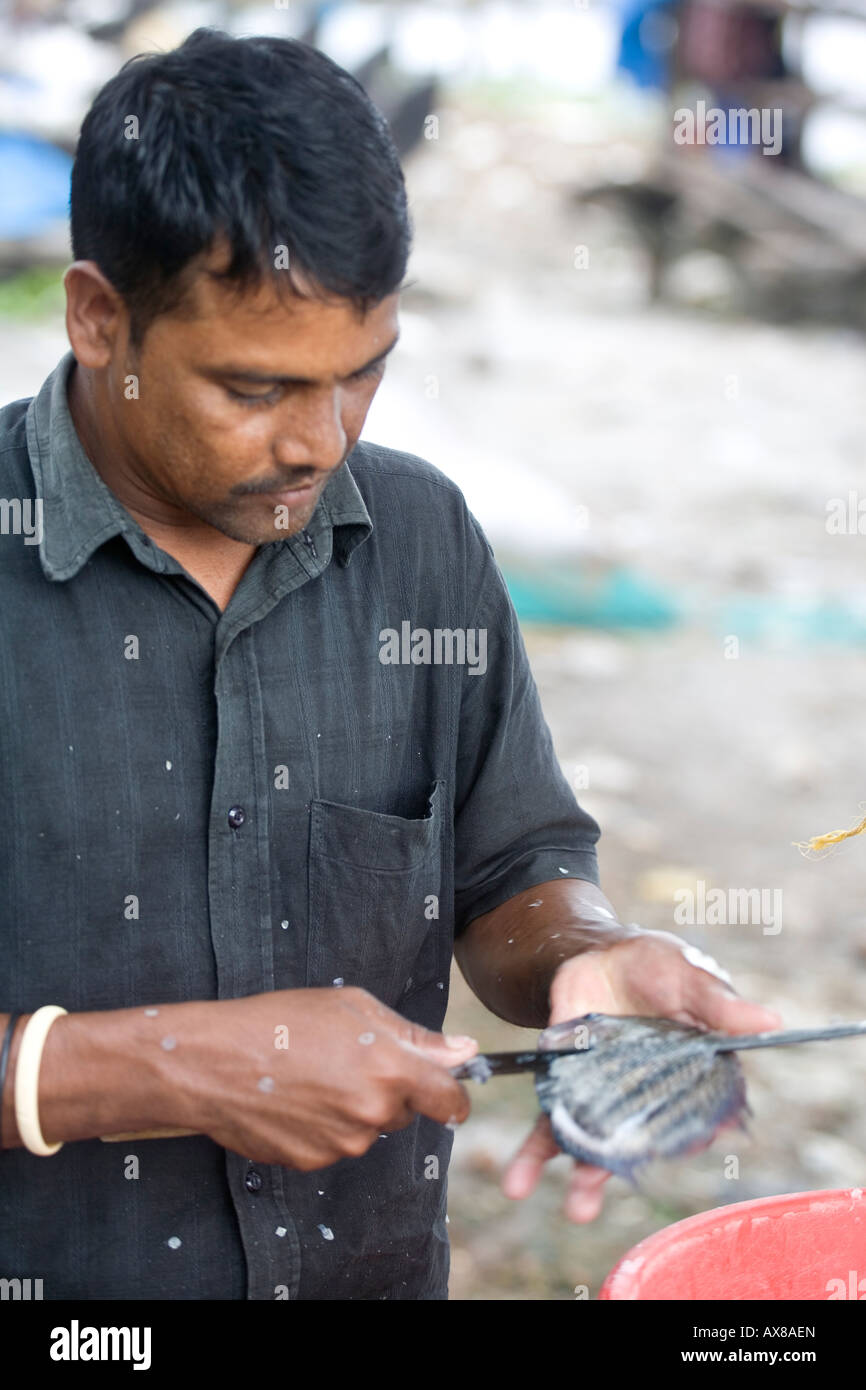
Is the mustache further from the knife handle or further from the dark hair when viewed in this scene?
the knife handle

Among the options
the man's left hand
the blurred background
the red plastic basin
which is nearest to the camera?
the red plastic basin

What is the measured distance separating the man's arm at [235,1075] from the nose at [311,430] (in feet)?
1.78

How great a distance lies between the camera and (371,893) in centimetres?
169

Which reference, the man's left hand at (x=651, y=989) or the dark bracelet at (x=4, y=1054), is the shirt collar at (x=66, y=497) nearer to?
the dark bracelet at (x=4, y=1054)

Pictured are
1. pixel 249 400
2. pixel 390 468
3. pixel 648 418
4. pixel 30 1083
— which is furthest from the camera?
pixel 648 418

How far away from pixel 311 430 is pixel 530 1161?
77 cm

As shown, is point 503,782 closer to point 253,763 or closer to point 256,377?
point 253,763

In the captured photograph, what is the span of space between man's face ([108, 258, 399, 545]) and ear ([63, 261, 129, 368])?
0.02 metres

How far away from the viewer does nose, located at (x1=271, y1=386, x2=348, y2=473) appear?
4.76 ft

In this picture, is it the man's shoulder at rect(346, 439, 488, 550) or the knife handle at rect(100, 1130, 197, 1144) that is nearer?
the knife handle at rect(100, 1130, 197, 1144)

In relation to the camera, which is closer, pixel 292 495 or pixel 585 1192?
pixel 585 1192

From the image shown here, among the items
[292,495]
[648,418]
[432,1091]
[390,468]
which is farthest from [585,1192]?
[648,418]

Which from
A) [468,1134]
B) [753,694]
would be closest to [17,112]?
[753,694]

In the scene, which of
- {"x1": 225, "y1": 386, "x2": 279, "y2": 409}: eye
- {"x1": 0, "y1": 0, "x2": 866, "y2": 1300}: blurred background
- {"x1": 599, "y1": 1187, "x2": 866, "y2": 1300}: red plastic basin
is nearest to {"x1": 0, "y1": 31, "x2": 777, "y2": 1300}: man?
{"x1": 225, "y1": 386, "x2": 279, "y2": 409}: eye
